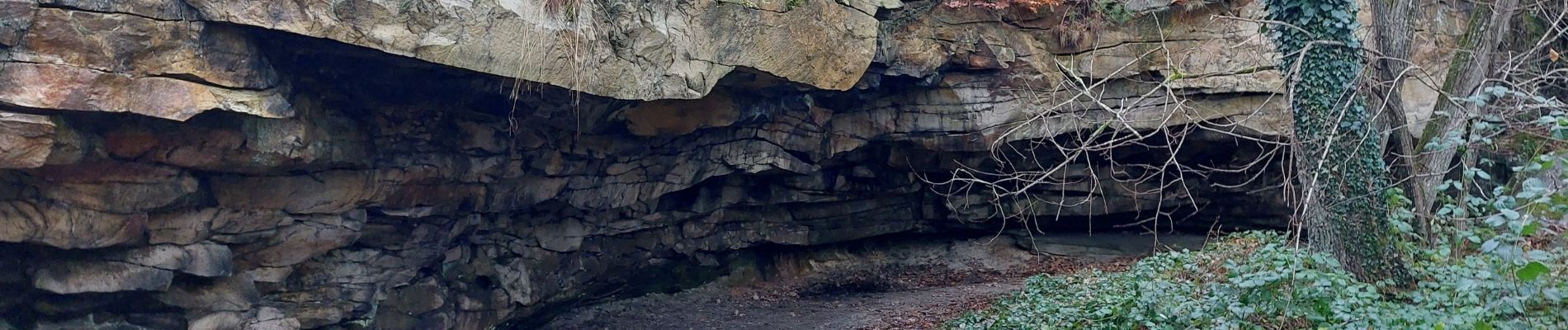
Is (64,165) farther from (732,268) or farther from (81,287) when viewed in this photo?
(732,268)

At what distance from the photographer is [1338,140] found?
5.97 meters

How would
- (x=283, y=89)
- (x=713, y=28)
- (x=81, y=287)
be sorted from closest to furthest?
(x=283, y=89) → (x=81, y=287) → (x=713, y=28)

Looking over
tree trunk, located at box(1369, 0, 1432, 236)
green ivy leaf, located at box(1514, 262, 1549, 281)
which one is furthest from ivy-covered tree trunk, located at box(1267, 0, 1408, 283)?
green ivy leaf, located at box(1514, 262, 1549, 281)

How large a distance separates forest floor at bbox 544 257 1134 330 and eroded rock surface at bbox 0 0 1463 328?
0.40 metres

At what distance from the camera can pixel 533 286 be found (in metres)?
10.6

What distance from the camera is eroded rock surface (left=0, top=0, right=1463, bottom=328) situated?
609 cm

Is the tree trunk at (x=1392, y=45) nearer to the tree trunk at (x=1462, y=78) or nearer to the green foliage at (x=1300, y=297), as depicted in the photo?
the tree trunk at (x=1462, y=78)

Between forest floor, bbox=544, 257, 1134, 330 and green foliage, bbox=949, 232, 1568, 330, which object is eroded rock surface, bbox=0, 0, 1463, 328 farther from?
green foliage, bbox=949, 232, 1568, 330

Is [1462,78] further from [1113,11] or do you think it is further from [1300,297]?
[1113,11]

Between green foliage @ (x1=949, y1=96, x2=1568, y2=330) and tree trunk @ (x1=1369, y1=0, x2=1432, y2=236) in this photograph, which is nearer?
green foliage @ (x1=949, y1=96, x2=1568, y2=330)

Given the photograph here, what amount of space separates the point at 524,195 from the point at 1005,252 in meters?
7.31

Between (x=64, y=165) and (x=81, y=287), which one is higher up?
(x=64, y=165)

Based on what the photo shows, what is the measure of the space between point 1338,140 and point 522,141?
7.24 metres

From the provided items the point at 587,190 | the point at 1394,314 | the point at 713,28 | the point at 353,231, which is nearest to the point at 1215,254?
the point at 1394,314
